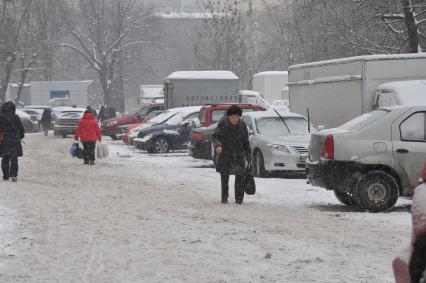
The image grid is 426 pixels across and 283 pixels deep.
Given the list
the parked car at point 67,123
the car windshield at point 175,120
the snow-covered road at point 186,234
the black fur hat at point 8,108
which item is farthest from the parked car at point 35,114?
the snow-covered road at point 186,234

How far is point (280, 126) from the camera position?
21.4 m

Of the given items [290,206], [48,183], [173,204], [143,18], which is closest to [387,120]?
[290,206]

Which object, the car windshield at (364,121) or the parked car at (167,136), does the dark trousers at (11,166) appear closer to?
the car windshield at (364,121)

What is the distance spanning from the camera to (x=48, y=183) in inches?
745

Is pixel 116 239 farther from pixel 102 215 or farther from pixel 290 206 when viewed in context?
pixel 290 206

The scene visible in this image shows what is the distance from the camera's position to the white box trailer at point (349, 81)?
2162cm

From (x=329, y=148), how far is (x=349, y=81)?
355 inches

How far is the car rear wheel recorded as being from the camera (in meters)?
30.7

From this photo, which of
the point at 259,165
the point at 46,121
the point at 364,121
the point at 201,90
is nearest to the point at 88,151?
the point at 259,165

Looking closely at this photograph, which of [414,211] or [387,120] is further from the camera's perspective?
[387,120]

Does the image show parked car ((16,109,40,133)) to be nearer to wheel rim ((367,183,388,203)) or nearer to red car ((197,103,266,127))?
red car ((197,103,266,127))


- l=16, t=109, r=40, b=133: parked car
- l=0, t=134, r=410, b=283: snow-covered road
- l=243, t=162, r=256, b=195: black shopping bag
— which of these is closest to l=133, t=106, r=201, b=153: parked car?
l=0, t=134, r=410, b=283: snow-covered road

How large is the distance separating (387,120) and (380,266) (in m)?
5.24

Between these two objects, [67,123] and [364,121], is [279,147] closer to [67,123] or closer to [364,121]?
[364,121]
